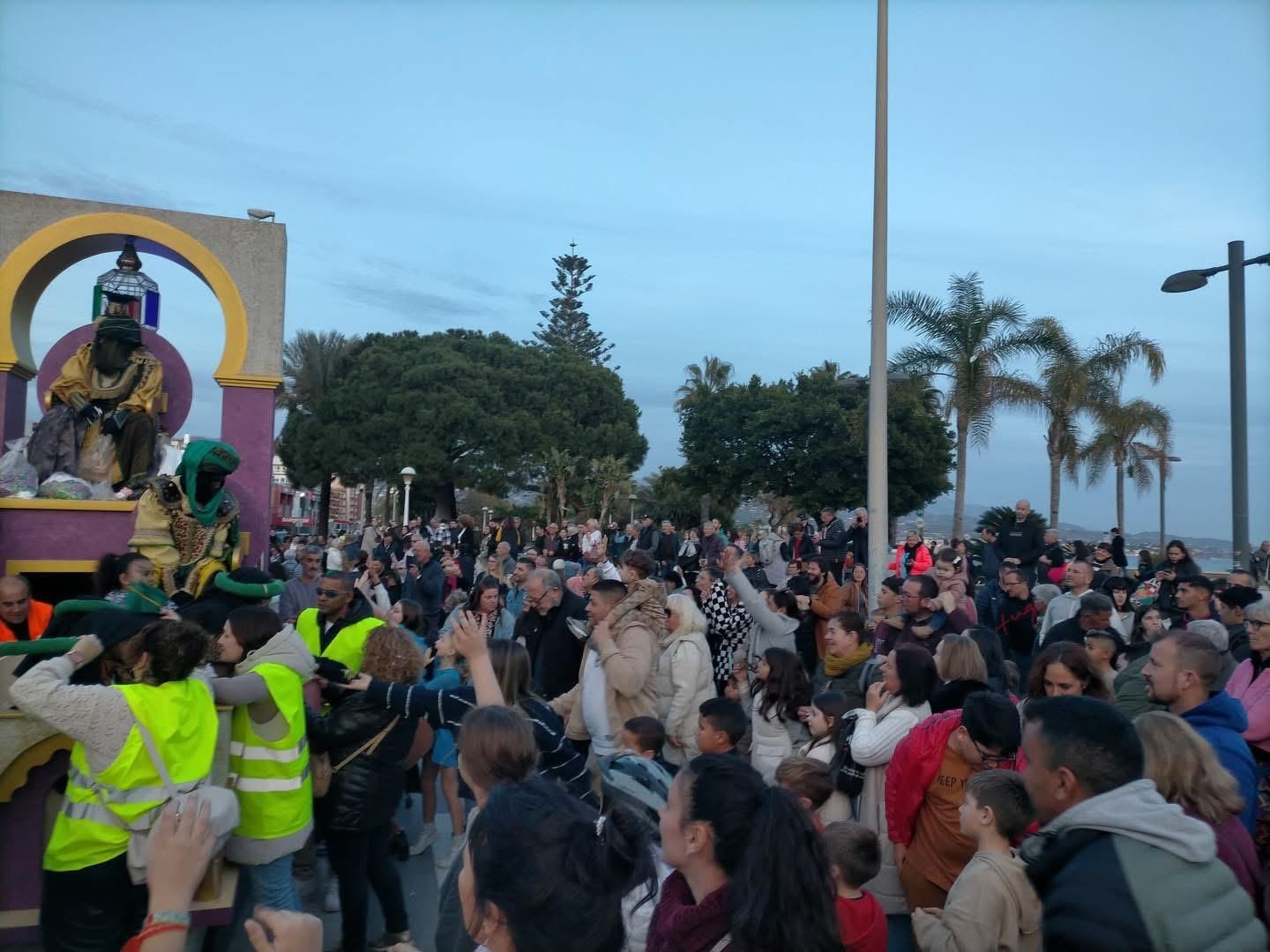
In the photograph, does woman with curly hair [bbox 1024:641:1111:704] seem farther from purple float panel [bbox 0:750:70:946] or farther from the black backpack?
purple float panel [bbox 0:750:70:946]

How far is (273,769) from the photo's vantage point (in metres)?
4.26

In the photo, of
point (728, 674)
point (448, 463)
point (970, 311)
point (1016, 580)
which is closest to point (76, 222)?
point (728, 674)

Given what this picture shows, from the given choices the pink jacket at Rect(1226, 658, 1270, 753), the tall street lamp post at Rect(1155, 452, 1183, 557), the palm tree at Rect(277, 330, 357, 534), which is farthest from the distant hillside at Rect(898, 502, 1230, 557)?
the palm tree at Rect(277, 330, 357, 534)

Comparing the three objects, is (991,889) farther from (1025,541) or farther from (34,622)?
(1025,541)

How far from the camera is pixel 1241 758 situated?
11.9 feet

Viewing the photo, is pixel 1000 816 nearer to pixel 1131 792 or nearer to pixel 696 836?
pixel 1131 792

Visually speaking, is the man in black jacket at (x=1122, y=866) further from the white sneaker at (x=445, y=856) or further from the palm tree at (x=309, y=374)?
the palm tree at (x=309, y=374)

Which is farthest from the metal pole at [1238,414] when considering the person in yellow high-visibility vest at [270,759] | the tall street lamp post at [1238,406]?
the person in yellow high-visibility vest at [270,759]

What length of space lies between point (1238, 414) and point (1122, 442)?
66.5ft

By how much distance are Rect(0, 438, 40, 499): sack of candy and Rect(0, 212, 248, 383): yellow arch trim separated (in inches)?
45.8

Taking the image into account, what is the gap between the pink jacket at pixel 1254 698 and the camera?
448cm

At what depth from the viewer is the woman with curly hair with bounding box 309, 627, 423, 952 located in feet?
14.9

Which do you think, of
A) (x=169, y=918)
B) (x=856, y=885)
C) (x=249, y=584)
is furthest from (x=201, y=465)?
(x=856, y=885)

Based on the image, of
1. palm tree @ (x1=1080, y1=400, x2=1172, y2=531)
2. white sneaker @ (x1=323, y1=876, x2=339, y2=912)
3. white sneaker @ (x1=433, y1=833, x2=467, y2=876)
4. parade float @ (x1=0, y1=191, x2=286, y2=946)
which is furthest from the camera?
palm tree @ (x1=1080, y1=400, x2=1172, y2=531)
